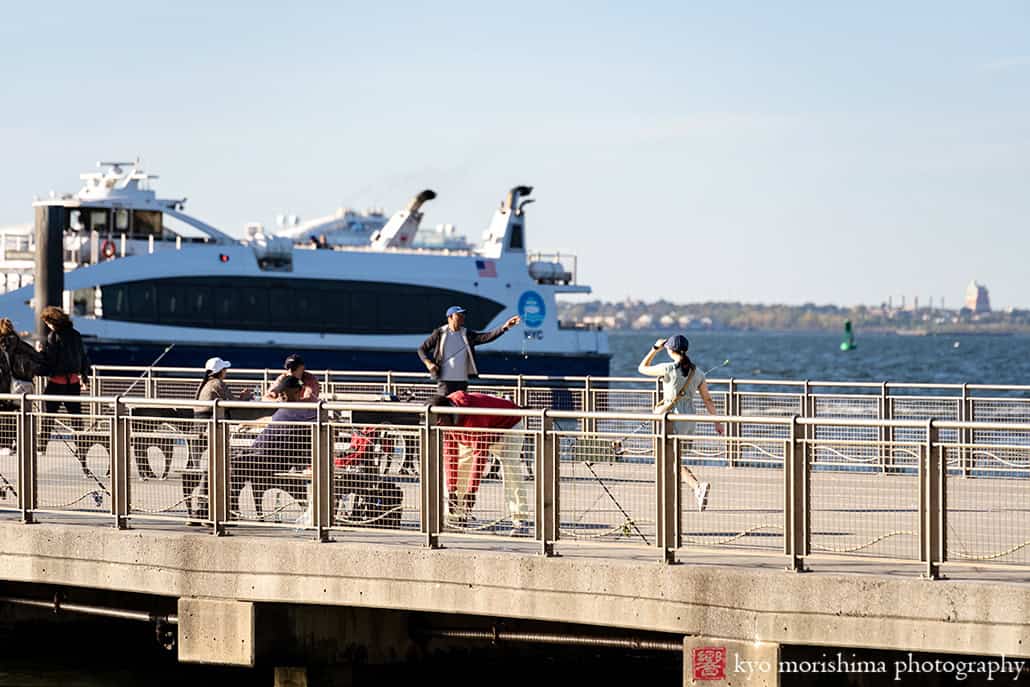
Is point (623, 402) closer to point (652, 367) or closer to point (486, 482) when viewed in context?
point (652, 367)

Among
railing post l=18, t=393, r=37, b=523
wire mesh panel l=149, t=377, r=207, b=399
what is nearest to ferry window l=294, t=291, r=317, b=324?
wire mesh panel l=149, t=377, r=207, b=399

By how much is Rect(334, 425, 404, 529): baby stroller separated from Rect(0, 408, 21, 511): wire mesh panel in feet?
8.65

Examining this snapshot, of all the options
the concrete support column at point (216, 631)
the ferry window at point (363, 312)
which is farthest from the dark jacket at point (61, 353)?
the ferry window at point (363, 312)

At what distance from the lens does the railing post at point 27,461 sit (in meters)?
12.5

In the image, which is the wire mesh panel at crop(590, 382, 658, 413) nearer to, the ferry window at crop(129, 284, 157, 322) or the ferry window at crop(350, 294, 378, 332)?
the ferry window at crop(129, 284, 157, 322)

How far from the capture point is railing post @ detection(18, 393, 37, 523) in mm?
12516

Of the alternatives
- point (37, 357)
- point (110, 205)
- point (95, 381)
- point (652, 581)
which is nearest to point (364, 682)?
point (652, 581)

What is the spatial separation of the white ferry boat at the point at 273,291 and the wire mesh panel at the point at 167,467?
1409 inches

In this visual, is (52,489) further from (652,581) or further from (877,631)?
(877,631)

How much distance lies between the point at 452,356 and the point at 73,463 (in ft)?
12.7

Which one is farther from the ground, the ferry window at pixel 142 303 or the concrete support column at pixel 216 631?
the ferry window at pixel 142 303

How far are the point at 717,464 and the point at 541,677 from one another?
2.01 metres

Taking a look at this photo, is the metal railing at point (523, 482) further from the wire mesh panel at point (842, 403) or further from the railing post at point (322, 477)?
the wire mesh panel at point (842, 403)

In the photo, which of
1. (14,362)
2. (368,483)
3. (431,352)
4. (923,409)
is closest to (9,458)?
(368,483)
